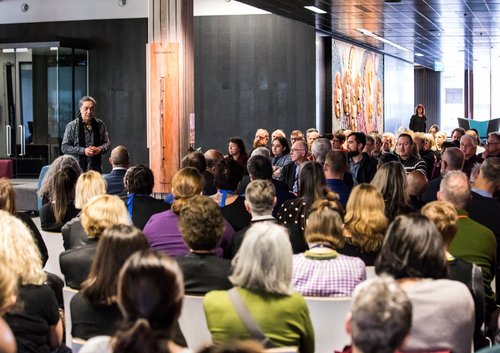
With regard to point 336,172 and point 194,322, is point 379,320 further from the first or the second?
point 336,172

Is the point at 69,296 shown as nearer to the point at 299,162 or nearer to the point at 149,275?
the point at 149,275

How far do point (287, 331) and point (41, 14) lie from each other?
1871 cm

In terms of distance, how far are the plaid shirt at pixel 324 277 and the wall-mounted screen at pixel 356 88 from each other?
16.8 metres

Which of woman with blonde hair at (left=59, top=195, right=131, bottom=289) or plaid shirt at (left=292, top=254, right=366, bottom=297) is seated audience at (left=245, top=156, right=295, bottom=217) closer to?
woman with blonde hair at (left=59, top=195, right=131, bottom=289)

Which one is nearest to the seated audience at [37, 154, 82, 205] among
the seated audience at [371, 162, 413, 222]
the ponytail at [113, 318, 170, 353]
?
the seated audience at [371, 162, 413, 222]

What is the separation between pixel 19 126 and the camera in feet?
66.4

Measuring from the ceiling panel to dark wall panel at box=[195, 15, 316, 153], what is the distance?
0.85 meters

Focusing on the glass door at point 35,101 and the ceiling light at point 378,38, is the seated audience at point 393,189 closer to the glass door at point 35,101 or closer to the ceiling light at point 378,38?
the ceiling light at point 378,38

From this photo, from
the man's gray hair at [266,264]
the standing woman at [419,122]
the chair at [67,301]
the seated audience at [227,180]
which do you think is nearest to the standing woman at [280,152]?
the seated audience at [227,180]

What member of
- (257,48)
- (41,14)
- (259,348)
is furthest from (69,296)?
(41,14)

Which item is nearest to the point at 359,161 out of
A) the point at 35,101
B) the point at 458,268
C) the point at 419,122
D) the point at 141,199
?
the point at 141,199

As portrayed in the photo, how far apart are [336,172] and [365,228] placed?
8.82 ft

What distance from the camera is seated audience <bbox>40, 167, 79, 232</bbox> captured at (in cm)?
716

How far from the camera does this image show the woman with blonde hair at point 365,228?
5.60 meters
